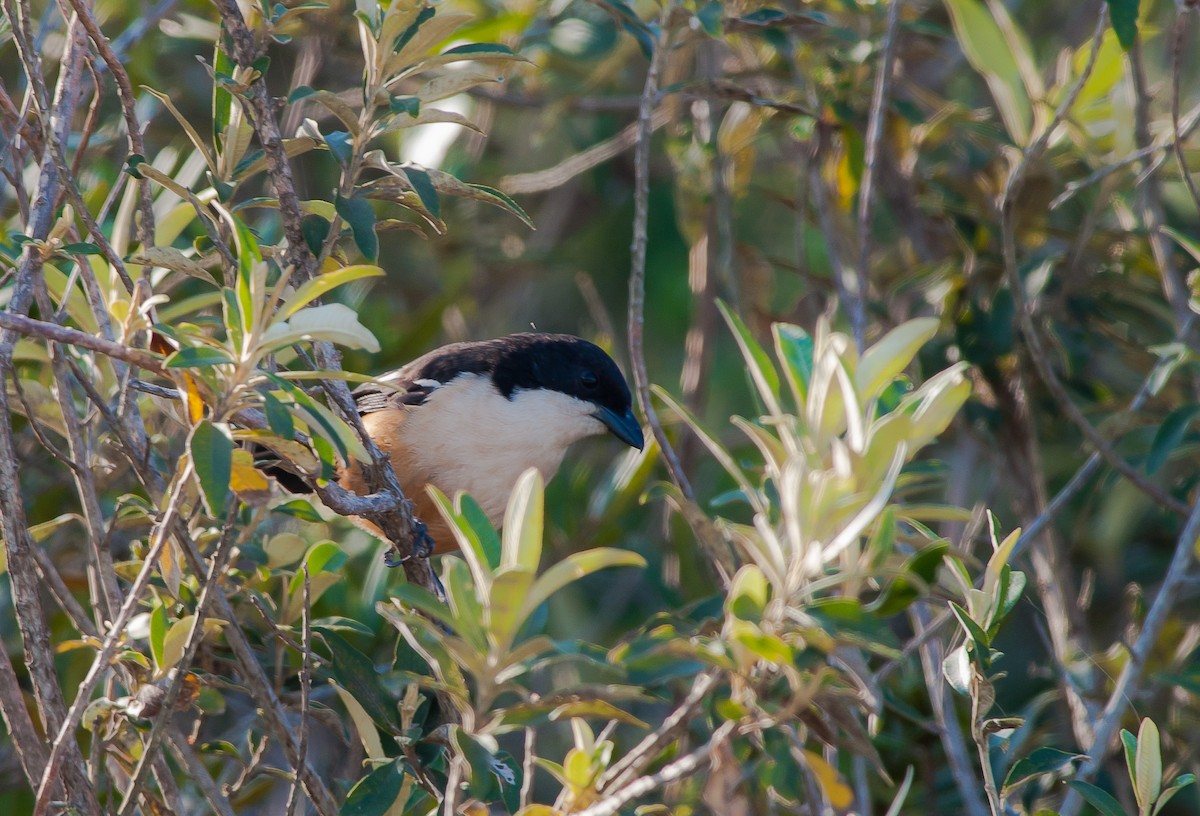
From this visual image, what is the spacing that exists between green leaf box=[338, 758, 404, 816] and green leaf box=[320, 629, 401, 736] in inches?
11.0

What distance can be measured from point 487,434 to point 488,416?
0.07m

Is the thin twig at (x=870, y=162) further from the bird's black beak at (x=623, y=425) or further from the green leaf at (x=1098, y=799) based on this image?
the green leaf at (x=1098, y=799)

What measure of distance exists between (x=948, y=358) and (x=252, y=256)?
9.82 feet

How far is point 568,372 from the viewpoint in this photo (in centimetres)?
417

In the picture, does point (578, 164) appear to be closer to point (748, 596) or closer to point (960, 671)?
point (960, 671)

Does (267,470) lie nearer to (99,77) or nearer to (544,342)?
(544,342)

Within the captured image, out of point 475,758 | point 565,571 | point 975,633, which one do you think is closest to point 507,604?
point 565,571

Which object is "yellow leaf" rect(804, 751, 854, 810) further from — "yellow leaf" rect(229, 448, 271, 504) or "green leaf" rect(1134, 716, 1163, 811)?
"yellow leaf" rect(229, 448, 271, 504)

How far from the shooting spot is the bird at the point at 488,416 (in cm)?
383

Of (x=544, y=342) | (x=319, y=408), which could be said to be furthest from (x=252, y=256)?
(x=544, y=342)

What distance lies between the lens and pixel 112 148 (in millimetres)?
5227

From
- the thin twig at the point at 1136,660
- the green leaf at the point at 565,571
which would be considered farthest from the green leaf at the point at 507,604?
the thin twig at the point at 1136,660

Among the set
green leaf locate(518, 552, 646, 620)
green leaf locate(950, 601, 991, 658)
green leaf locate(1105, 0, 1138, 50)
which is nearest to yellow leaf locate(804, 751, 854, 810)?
green leaf locate(950, 601, 991, 658)

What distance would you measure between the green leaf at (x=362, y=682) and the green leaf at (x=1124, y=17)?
2.47 metres
